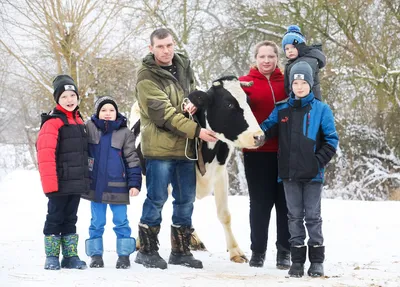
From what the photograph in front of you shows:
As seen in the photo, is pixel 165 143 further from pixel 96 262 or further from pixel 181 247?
pixel 96 262

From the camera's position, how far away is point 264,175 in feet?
18.1

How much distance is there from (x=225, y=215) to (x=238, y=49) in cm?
1259

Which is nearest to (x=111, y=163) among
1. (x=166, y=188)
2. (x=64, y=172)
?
(x=64, y=172)

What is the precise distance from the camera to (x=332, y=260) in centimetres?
617

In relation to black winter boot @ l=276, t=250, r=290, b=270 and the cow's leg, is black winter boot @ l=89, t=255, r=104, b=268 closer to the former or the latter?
the cow's leg

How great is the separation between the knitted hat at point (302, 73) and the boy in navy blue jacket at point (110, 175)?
154 centimetres

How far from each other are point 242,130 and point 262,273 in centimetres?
124

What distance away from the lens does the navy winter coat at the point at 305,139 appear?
488 cm

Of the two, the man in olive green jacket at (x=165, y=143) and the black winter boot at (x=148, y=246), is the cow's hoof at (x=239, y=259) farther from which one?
the black winter boot at (x=148, y=246)

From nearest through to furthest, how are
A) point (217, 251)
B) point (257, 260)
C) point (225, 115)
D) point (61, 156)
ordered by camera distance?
point (61, 156)
point (225, 115)
point (257, 260)
point (217, 251)

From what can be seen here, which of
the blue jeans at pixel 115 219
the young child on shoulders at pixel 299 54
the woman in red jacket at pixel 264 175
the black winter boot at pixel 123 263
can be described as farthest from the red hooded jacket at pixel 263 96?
the black winter boot at pixel 123 263

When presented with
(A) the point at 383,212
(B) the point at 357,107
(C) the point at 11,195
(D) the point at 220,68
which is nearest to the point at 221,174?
(A) the point at 383,212

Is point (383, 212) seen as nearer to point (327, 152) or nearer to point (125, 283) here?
point (327, 152)

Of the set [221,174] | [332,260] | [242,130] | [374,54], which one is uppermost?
[374,54]
